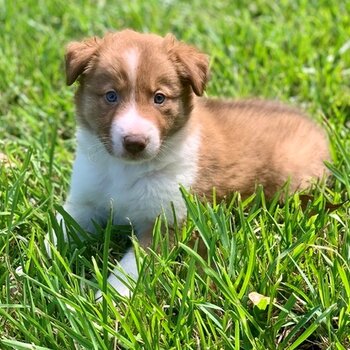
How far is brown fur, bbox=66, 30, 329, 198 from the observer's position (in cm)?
425

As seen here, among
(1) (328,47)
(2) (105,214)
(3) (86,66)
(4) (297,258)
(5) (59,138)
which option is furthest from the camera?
(1) (328,47)

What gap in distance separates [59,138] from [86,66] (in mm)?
1482

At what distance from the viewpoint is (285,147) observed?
16.7 ft

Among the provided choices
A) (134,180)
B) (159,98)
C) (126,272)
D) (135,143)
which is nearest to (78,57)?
(159,98)

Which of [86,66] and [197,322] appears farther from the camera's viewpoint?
[86,66]

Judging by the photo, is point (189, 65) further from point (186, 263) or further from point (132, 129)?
point (186, 263)

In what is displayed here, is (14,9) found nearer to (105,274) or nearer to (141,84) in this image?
(141,84)

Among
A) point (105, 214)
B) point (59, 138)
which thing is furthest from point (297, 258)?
point (59, 138)

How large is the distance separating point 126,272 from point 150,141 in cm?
63

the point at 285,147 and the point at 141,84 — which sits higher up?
the point at 141,84

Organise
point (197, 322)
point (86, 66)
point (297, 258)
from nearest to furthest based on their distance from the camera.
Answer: point (197, 322) < point (297, 258) < point (86, 66)

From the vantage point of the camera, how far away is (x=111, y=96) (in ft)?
13.9

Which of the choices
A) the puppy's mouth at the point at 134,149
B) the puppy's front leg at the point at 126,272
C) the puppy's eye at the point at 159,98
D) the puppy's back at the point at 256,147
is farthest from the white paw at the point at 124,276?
the puppy's eye at the point at 159,98

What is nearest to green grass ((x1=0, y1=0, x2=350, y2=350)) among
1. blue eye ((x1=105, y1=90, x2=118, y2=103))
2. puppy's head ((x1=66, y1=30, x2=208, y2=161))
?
puppy's head ((x1=66, y1=30, x2=208, y2=161))
